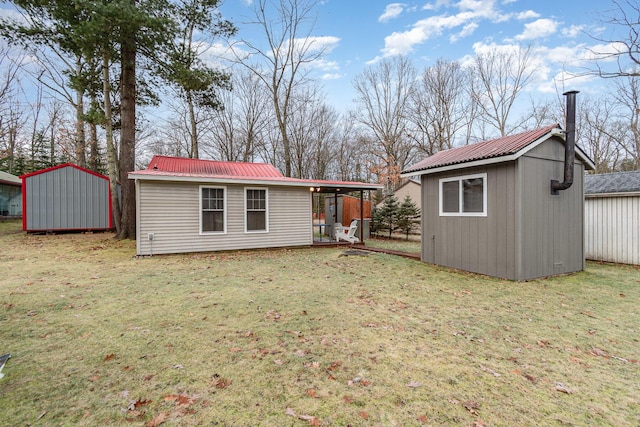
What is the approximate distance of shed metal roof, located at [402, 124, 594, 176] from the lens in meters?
5.68

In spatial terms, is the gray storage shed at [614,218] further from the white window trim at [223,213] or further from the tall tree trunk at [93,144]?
the tall tree trunk at [93,144]

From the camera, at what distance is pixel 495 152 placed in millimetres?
5953

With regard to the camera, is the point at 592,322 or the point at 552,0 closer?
the point at 592,322

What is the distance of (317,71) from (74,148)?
19896mm

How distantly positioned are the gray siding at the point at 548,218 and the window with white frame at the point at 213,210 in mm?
8093

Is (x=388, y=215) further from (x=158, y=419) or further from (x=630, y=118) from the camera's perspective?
(x=630, y=118)

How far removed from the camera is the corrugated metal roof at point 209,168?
406 inches

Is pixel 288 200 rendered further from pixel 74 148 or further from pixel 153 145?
pixel 74 148

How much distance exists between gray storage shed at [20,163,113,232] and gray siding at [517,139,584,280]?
1708 cm

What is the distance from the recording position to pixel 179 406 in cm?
206

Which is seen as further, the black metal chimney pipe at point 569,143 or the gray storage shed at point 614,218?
the gray storage shed at point 614,218

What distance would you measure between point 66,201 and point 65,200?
0.06m

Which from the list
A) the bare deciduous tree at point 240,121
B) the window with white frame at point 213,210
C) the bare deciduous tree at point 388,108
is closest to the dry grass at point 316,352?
the window with white frame at point 213,210

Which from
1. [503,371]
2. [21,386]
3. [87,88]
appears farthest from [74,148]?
[503,371]
